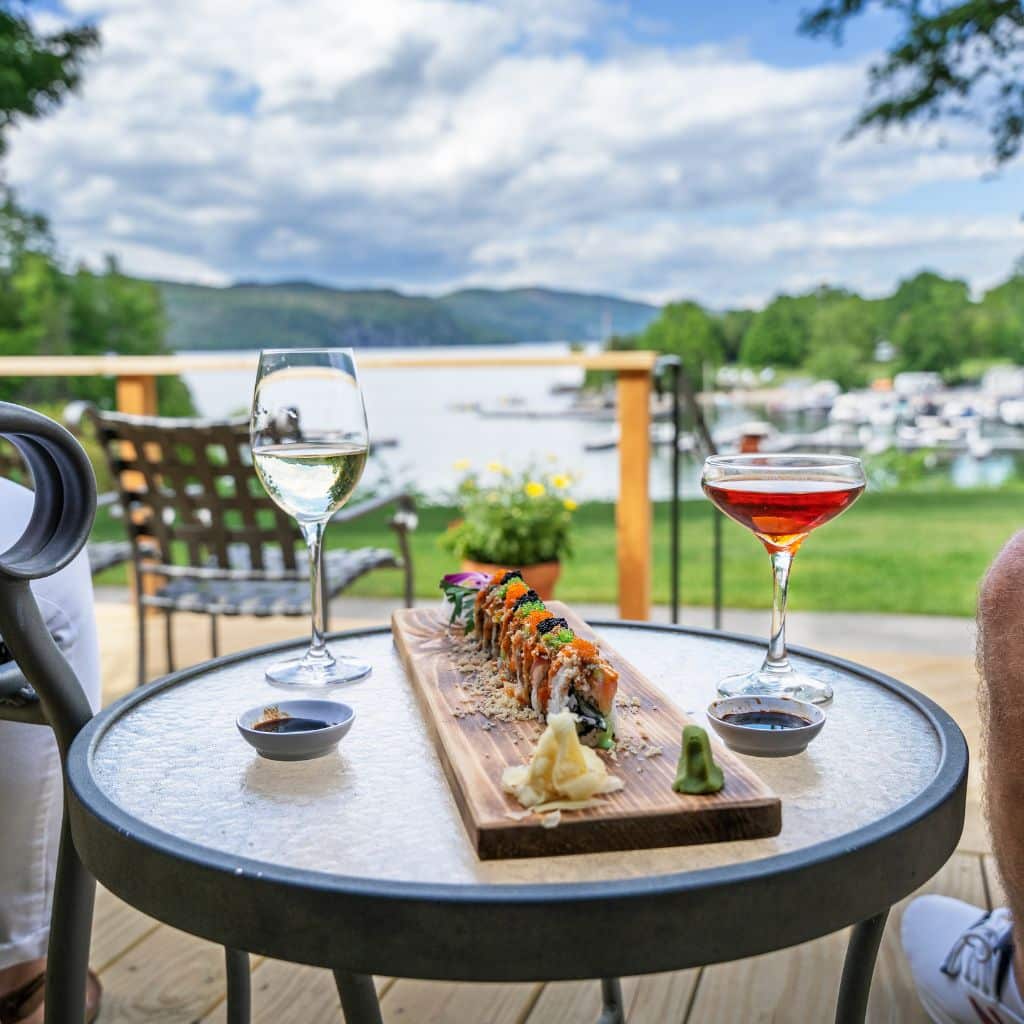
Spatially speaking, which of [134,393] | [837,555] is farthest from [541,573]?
[837,555]

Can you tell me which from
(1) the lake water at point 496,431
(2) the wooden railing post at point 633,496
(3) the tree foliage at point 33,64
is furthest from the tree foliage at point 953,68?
(3) the tree foliage at point 33,64

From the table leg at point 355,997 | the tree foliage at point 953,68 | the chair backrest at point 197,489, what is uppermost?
the tree foliage at point 953,68

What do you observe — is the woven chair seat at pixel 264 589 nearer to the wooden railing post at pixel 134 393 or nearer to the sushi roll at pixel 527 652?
the wooden railing post at pixel 134 393

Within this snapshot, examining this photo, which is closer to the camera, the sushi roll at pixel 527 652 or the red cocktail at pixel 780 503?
the sushi roll at pixel 527 652

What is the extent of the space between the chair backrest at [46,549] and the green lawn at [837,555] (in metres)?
4.87

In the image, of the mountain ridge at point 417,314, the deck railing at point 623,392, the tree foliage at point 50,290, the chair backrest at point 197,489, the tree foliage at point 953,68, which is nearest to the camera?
the chair backrest at point 197,489

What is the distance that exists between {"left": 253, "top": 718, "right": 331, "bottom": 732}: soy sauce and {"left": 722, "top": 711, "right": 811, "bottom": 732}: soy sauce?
1.07ft

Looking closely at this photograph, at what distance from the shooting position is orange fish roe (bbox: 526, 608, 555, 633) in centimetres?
95

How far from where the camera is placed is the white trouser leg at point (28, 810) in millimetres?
1445

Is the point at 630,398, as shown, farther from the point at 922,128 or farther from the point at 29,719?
the point at 922,128

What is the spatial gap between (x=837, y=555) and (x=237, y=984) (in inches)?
314

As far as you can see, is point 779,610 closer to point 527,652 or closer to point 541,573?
point 527,652

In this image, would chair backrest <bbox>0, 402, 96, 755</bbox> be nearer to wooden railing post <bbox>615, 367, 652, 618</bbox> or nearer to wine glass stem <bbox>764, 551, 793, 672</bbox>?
A: wine glass stem <bbox>764, 551, 793, 672</bbox>

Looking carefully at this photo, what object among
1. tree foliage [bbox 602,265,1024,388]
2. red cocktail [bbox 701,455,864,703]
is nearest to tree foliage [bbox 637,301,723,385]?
tree foliage [bbox 602,265,1024,388]
